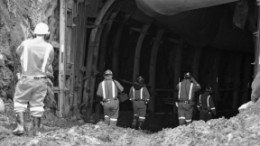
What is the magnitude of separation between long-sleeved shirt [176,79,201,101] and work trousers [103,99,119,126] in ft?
7.52

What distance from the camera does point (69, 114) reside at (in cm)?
1078

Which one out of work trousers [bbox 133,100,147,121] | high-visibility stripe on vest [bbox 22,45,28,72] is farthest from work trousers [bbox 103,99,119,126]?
high-visibility stripe on vest [bbox 22,45,28,72]

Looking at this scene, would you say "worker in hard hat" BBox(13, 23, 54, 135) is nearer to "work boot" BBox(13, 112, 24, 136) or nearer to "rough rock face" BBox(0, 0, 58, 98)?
"work boot" BBox(13, 112, 24, 136)

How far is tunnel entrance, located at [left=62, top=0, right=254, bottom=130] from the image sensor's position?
39.5 feet

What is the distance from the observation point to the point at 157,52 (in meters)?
14.8

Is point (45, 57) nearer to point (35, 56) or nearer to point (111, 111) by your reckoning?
point (35, 56)

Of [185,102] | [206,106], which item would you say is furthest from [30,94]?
[206,106]

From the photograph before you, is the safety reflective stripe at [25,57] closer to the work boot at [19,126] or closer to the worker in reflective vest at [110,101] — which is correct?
the work boot at [19,126]

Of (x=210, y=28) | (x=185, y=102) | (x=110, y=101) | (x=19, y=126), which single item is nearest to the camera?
(x=19, y=126)

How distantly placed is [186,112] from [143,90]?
1.32 meters

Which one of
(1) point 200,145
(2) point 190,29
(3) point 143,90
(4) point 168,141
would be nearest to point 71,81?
(3) point 143,90

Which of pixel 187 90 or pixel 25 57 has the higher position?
pixel 25 57

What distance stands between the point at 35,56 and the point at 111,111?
3.95m

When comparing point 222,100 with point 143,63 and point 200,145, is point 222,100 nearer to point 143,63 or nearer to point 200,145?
point 143,63
